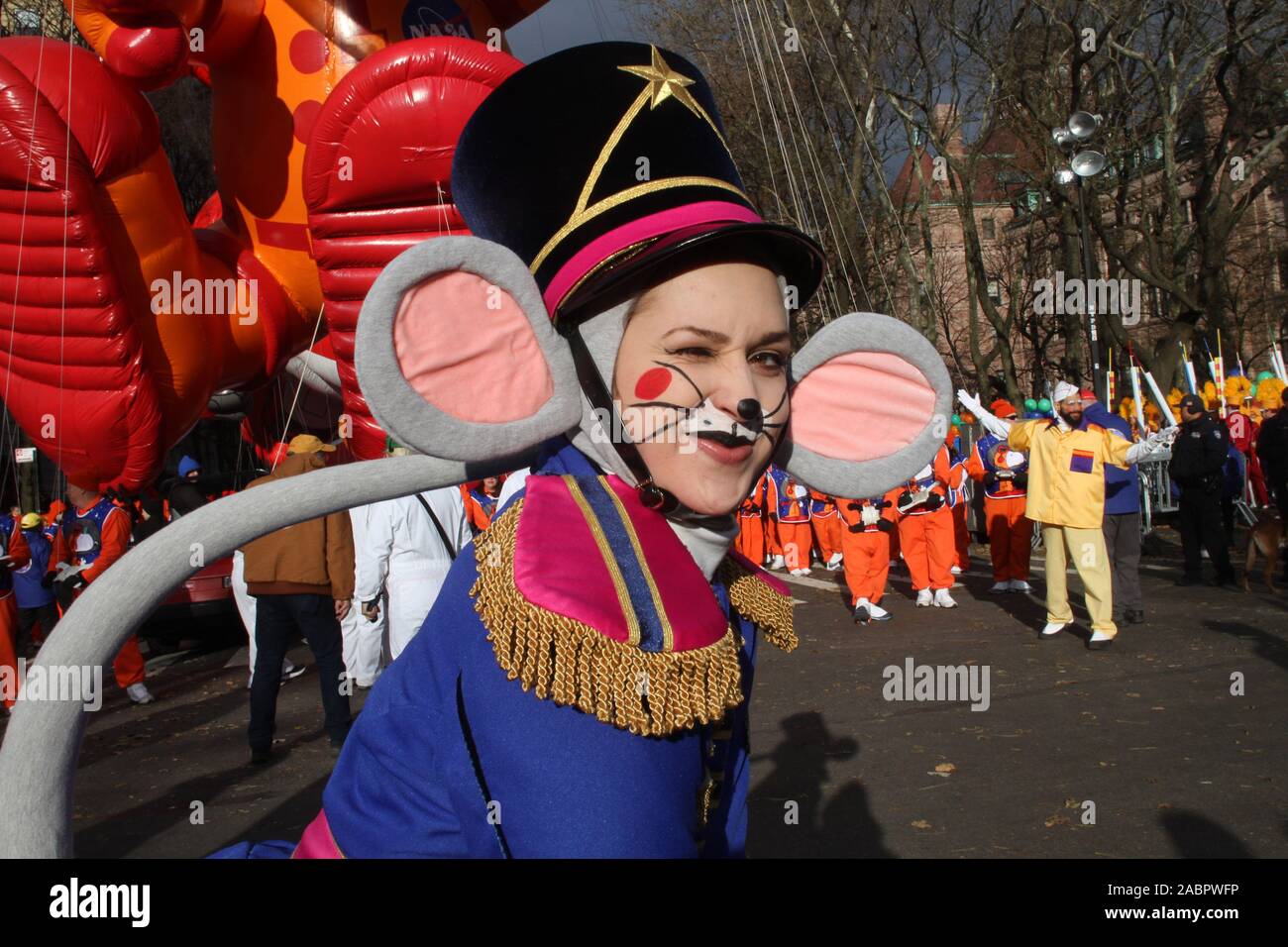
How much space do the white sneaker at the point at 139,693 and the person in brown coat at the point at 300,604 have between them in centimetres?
284

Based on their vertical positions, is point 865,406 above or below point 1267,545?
above

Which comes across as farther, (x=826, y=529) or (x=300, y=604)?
(x=826, y=529)

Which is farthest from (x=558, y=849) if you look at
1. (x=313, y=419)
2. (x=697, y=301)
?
(x=313, y=419)

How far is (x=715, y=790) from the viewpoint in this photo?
1560 mm

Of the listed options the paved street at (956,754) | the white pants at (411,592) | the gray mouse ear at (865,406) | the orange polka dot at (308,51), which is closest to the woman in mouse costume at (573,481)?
the gray mouse ear at (865,406)

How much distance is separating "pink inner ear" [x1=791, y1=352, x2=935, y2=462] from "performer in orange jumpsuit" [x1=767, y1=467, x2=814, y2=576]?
41.3ft

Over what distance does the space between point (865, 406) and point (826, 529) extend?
13255 mm

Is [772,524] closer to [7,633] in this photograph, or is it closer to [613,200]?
[7,633]

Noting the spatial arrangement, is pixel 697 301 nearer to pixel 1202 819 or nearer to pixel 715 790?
pixel 715 790

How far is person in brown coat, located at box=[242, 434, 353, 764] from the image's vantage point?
22.2 ft

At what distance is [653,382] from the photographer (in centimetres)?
158

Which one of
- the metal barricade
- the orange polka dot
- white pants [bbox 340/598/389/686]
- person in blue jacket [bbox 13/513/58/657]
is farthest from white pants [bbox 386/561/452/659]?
the metal barricade

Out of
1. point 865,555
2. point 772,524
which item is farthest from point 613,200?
point 772,524
